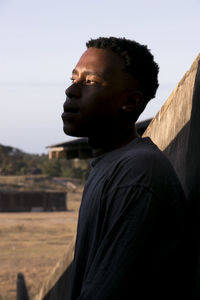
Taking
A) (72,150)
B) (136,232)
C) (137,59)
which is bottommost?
(72,150)

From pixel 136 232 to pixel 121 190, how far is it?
0.35ft

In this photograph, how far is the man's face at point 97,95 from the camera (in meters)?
1.43

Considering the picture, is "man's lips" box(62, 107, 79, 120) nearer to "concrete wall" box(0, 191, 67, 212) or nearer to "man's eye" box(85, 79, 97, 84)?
"man's eye" box(85, 79, 97, 84)

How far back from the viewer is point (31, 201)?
3422cm

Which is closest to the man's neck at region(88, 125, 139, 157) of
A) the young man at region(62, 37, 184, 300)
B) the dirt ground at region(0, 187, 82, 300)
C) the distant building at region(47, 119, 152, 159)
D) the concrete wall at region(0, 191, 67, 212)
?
the young man at region(62, 37, 184, 300)

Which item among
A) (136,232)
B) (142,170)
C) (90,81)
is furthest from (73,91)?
(136,232)

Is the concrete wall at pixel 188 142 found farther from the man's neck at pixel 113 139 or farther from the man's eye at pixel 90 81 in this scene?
the man's eye at pixel 90 81

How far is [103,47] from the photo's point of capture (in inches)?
57.6

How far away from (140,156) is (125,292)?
0.33 m

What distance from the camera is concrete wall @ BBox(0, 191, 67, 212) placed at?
33.2 meters

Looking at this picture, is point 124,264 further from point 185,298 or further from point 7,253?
point 7,253

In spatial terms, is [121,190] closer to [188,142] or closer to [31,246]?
[188,142]

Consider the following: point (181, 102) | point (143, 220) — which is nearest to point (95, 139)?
point (143, 220)

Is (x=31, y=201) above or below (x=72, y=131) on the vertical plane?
below
